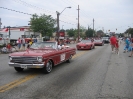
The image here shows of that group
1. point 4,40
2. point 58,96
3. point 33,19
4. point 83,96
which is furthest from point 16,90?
point 33,19

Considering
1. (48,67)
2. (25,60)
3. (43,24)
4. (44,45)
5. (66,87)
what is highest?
(43,24)

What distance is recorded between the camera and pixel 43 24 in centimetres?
4706

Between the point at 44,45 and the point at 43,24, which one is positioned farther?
the point at 43,24

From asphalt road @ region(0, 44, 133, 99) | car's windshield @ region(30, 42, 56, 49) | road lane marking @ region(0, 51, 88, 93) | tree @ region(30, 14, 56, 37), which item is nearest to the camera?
asphalt road @ region(0, 44, 133, 99)

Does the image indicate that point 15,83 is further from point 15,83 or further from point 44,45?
point 44,45

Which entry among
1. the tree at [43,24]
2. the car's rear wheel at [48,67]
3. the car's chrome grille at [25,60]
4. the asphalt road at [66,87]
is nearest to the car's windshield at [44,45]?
the car's rear wheel at [48,67]

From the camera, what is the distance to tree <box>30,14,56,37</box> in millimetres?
46469

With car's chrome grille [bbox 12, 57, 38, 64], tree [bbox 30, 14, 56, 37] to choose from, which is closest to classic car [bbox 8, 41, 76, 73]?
car's chrome grille [bbox 12, 57, 38, 64]

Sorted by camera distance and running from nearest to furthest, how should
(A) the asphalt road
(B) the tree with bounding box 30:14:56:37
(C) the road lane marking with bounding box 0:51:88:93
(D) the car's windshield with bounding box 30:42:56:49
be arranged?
(A) the asphalt road, (C) the road lane marking with bounding box 0:51:88:93, (D) the car's windshield with bounding box 30:42:56:49, (B) the tree with bounding box 30:14:56:37

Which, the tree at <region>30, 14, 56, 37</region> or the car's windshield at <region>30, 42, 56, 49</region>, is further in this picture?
the tree at <region>30, 14, 56, 37</region>

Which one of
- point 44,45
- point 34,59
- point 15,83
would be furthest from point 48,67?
point 15,83

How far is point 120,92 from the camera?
5.38 m

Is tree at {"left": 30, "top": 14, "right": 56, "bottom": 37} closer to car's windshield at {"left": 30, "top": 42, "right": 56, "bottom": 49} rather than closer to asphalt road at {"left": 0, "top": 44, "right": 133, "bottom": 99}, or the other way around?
car's windshield at {"left": 30, "top": 42, "right": 56, "bottom": 49}

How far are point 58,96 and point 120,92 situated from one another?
1803 millimetres
